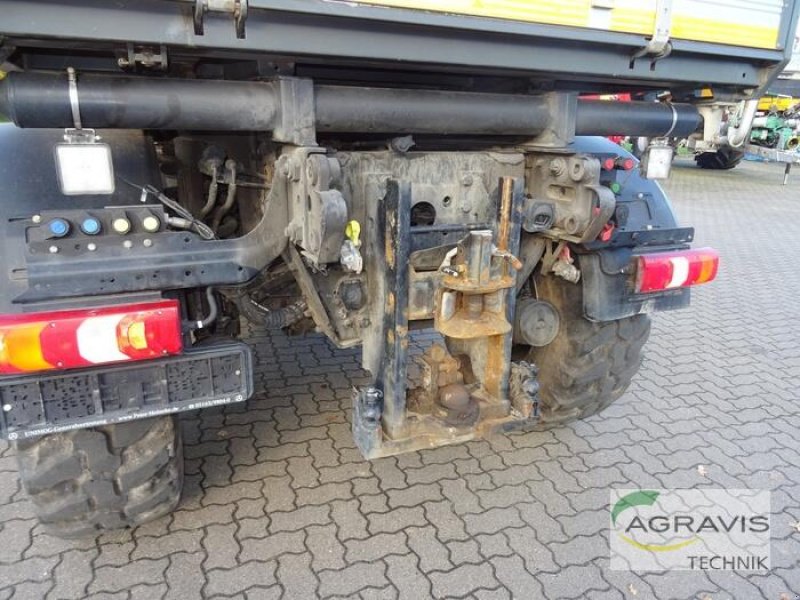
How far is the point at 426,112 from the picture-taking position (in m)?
2.17

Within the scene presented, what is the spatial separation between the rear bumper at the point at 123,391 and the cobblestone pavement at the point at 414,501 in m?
0.67

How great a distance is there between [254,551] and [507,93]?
2.09m

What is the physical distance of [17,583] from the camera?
85.6 inches

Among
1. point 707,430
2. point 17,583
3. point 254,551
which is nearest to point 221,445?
point 254,551

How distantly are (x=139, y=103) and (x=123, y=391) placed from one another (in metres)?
0.90

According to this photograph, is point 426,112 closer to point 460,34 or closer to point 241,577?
point 460,34

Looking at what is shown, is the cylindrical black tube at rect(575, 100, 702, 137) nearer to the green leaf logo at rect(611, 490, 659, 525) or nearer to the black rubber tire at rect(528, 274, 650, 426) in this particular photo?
the black rubber tire at rect(528, 274, 650, 426)

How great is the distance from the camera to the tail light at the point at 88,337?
1.74 metres

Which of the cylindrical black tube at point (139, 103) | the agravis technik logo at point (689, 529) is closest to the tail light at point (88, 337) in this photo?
the cylindrical black tube at point (139, 103)

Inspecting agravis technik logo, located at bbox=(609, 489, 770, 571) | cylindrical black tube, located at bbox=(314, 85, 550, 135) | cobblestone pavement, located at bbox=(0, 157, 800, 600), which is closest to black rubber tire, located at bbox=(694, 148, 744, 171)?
cobblestone pavement, located at bbox=(0, 157, 800, 600)

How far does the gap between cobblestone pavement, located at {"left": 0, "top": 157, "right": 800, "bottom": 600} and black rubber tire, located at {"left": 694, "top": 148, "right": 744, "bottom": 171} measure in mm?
14149

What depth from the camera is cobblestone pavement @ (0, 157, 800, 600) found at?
224 centimetres

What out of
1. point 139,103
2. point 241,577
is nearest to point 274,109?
point 139,103

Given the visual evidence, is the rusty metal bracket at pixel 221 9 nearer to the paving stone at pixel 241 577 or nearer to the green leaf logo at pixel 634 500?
the paving stone at pixel 241 577
